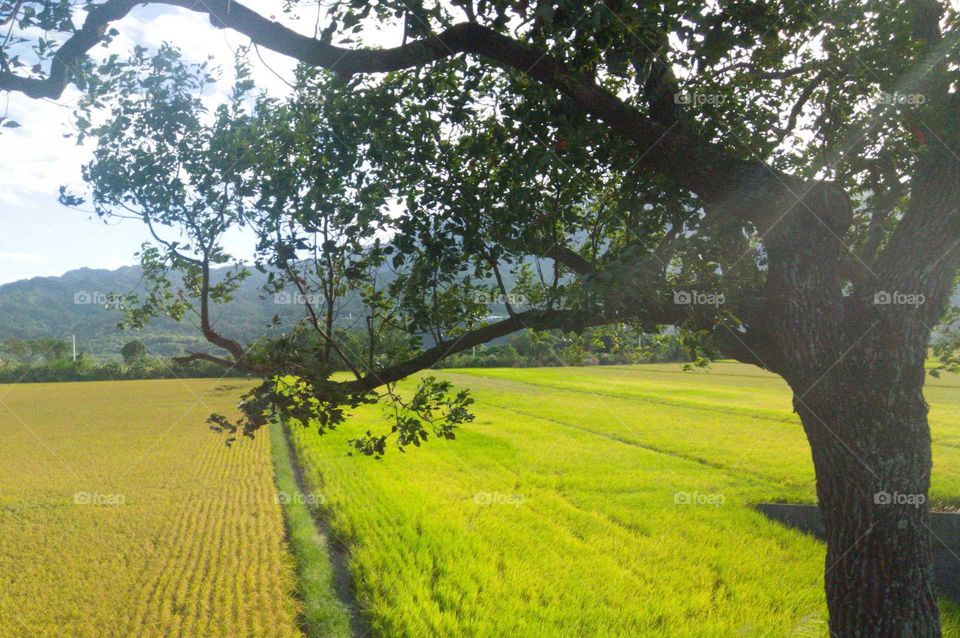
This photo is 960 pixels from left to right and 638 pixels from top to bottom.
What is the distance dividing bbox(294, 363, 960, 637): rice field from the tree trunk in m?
6.51

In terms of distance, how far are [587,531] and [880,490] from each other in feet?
40.2

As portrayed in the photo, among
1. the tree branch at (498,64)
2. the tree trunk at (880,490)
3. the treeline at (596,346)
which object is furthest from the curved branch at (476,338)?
the tree trunk at (880,490)

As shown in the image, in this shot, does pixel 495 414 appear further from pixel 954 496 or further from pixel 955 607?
pixel 955 607

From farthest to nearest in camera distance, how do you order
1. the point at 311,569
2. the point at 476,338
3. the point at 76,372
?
the point at 76,372
the point at 311,569
the point at 476,338

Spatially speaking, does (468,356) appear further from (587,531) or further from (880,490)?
(880,490)

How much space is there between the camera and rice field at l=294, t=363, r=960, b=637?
11.0 m

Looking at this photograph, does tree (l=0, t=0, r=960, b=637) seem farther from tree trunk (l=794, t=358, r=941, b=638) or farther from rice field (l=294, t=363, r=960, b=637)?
rice field (l=294, t=363, r=960, b=637)

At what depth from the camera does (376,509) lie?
59.6 feet

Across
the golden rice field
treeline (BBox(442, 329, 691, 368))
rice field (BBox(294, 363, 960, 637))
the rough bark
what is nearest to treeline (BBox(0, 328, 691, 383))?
treeline (BBox(442, 329, 691, 368))

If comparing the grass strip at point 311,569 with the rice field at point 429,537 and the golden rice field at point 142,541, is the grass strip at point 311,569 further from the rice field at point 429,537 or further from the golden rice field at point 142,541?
the golden rice field at point 142,541

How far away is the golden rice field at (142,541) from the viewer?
468 inches

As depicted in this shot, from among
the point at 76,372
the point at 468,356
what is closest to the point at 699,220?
the point at 468,356

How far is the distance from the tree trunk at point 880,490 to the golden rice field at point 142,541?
5128 millimetres

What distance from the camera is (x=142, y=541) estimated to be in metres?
16.6
